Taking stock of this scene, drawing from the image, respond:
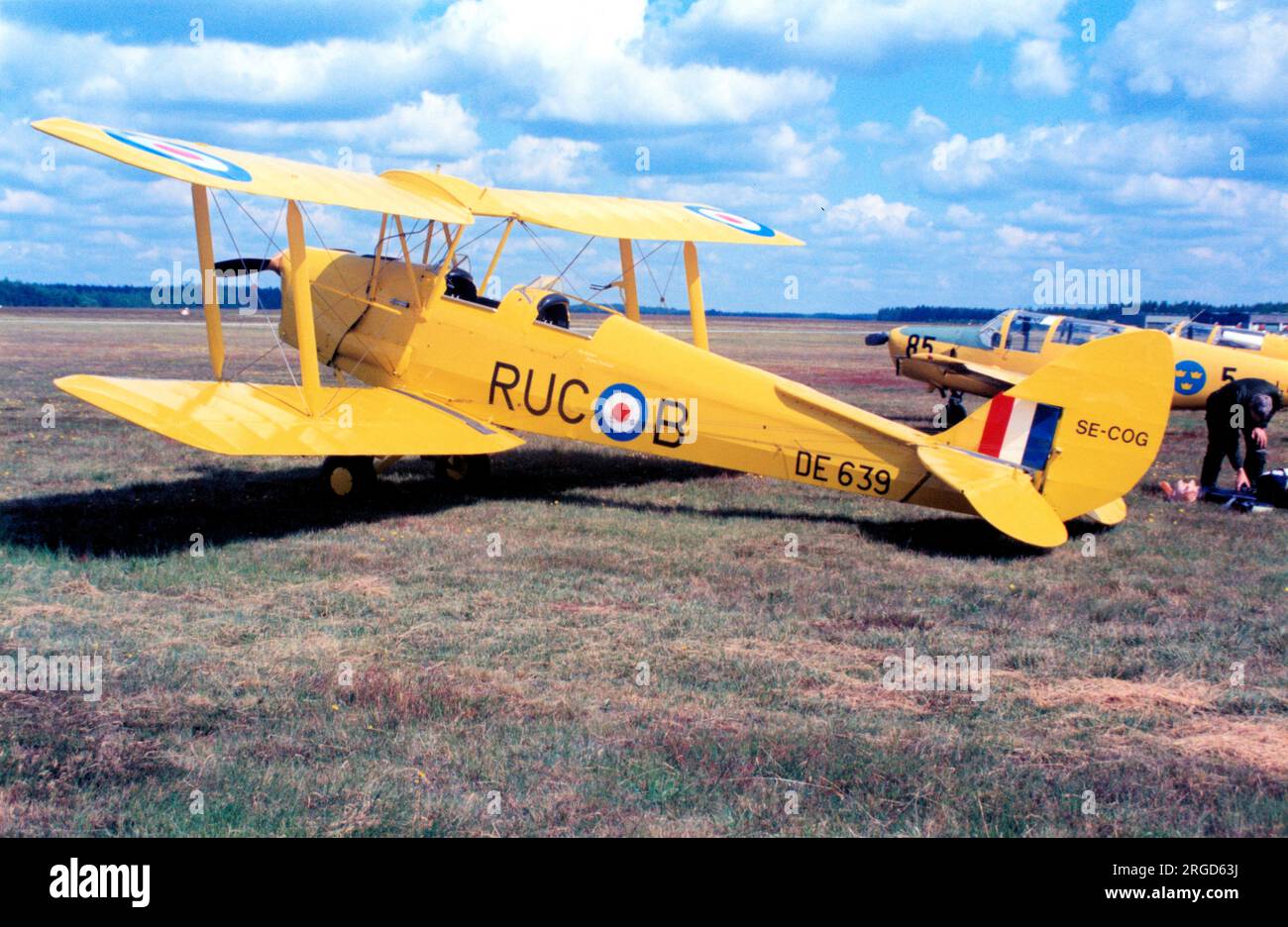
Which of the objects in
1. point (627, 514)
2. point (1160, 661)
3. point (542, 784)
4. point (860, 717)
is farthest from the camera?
point (627, 514)

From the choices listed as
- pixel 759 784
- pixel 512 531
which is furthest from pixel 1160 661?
pixel 512 531

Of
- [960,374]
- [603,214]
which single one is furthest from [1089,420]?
[960,374]

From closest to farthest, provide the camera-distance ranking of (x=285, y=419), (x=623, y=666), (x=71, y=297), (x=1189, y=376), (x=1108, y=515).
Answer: (x=623, y=666) < (x=1108, y=515) < (x=285, y=419) < (x=1189, y=376) < (x=71, y=297)

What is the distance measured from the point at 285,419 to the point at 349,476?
38.6 inches

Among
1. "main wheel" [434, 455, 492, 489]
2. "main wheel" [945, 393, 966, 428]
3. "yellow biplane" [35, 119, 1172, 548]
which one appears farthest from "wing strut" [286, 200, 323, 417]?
"main wheel" [945, 393, 966, 428]

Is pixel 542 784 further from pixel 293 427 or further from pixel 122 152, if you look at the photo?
pixel 122 152

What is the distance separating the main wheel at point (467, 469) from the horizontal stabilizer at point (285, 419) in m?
0.88

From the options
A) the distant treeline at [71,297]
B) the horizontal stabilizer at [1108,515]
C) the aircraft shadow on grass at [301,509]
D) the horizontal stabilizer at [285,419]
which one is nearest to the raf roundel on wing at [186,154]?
the horizontal stabilizer at [285,419]

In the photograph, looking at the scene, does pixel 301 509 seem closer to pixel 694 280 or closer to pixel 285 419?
pixel 285 419

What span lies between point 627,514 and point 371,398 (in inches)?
101

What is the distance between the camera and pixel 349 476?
9.41 meters

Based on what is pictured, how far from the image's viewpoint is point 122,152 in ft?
24.5
